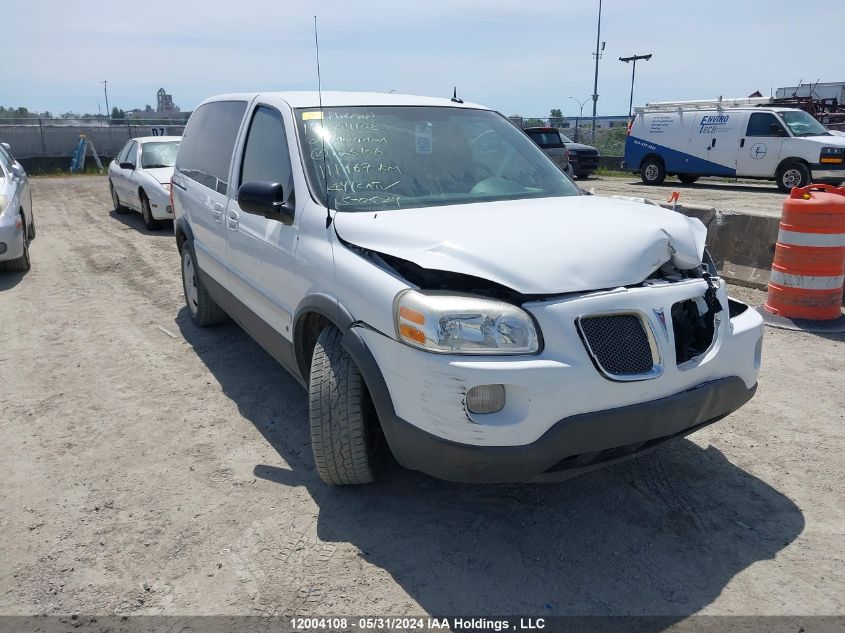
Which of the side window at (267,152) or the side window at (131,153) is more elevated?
the side window at (267,152)

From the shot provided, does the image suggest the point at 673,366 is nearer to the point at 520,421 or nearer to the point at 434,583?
the point at 520,421

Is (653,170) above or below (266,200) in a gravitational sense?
below

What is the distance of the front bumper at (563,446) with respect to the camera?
2643 millimetres

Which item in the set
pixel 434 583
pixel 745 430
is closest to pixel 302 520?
pixel 434 583

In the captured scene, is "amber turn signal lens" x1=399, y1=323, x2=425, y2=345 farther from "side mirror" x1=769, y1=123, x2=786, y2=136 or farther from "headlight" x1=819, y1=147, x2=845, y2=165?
"side mirror" x1=769, y1=123, x2=786, y2=136

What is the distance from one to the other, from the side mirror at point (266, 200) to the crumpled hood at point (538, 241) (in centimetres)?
40

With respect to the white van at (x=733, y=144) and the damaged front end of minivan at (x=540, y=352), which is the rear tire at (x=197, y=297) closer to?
the damaged front end of minivan at (x=540, y=352)

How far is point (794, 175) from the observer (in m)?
17.5

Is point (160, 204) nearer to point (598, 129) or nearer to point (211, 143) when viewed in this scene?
point (211, 143)

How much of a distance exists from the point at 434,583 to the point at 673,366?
132 cm

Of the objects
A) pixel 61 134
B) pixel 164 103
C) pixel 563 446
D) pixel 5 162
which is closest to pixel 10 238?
pixel 5 162

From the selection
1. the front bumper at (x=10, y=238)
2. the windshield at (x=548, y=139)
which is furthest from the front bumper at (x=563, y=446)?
the windshield at (x=548, y=139)

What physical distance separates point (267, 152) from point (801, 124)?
57.4 ft

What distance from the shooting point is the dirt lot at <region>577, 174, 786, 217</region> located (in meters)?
15.7
